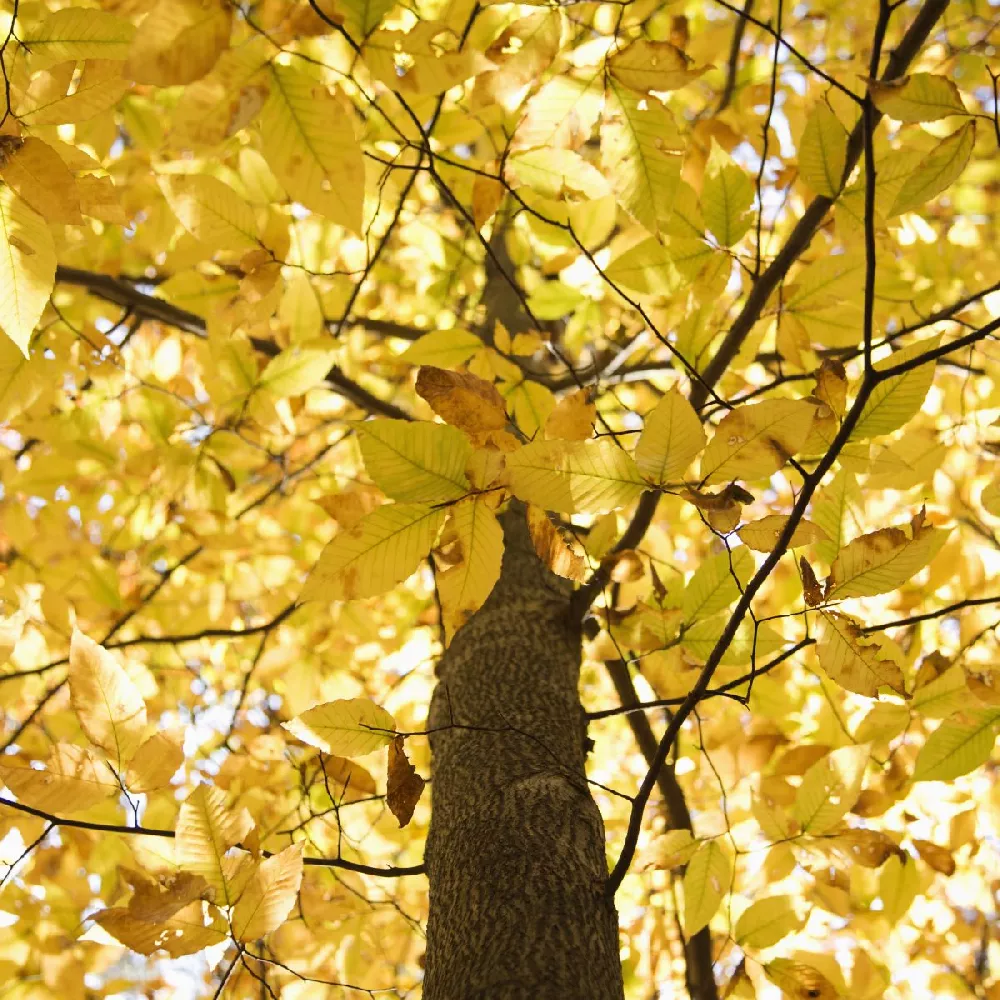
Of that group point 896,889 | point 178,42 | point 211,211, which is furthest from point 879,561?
point 896,889

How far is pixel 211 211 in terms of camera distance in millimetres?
1263

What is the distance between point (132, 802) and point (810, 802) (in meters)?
1.03

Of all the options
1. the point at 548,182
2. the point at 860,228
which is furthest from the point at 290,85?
the point at 860,228

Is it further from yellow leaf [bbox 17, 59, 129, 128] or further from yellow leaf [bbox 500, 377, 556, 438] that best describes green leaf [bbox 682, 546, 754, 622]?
yellow leaf [bbox 17, 59, 129, 128]

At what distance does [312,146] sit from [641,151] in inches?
17.3

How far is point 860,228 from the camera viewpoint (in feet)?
3.86

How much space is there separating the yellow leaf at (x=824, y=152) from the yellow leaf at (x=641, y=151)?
206 millimetres

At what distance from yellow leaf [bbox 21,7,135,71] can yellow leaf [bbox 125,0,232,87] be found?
0.28 metres

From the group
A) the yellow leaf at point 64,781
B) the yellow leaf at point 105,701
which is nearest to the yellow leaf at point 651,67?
the yellow leaf at point 105,701

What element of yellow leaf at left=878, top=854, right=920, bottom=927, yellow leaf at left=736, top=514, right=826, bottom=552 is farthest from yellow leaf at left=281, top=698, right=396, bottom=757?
yellow leaf at left=878, top=854, right=920, bottom=927

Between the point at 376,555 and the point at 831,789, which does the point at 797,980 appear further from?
the point at 376,555

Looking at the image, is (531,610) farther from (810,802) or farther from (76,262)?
(76,262)

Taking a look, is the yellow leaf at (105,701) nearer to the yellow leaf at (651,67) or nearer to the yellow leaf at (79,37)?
the yellow leaf at (79,37)

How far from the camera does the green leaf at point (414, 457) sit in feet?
2.72
